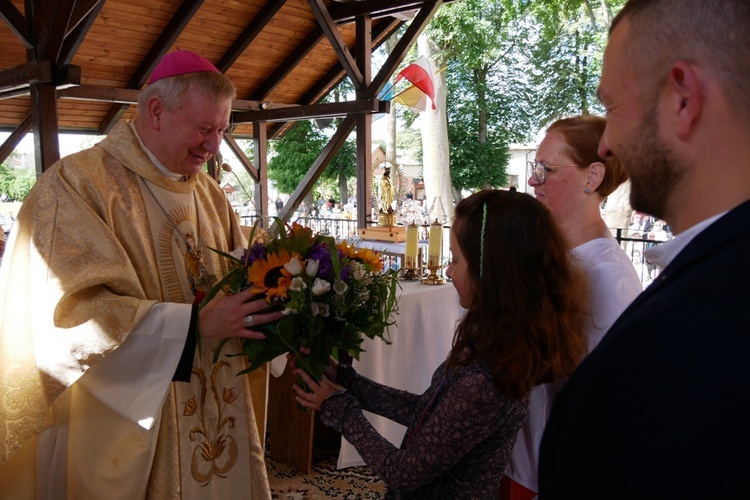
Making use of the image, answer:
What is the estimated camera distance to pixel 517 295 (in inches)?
60.0

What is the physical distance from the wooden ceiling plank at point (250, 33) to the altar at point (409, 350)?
6.39 m

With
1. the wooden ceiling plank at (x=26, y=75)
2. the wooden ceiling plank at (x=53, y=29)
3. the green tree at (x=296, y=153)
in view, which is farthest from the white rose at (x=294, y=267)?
the green tree at (x=296, y=153)

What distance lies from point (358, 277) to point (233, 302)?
0.40 m

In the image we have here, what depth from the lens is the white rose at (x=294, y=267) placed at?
1.70 metres

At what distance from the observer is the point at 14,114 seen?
31.6 feet

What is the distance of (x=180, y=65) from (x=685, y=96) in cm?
184

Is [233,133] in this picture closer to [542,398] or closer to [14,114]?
[14,114]

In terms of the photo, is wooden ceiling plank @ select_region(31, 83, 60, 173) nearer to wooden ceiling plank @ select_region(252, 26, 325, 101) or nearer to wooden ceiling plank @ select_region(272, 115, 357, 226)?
wooden ceiling plank @ select_region(272, 115, 357, 226)

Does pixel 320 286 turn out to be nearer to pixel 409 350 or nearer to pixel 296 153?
pixel 409 350

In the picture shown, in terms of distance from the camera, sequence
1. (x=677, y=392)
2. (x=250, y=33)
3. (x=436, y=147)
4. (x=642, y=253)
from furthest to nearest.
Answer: (x=436, y=147) → (x=250, y=33) → (x=642, y=253) → (x=677, y=392)

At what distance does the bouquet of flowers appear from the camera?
1707mm

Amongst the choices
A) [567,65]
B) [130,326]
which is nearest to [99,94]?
[130,326]

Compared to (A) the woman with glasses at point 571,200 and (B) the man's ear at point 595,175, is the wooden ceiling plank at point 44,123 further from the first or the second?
(B) the man's ear at point 595,175

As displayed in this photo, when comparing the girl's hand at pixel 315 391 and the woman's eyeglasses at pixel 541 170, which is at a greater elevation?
the woman's eyeglasses at pixel 541 170
